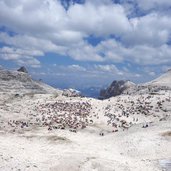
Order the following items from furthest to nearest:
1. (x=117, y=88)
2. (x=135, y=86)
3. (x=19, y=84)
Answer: (x=117, y=88) → (x=135, y=86) → (x=19, y=84)

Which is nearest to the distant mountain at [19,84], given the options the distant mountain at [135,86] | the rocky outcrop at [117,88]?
the distant mountain at [135,86]

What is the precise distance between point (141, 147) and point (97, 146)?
15.0ft

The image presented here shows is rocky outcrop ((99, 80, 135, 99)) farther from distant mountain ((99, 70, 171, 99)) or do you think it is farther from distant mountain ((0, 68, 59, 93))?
distant mountain ((0, 68, 59, 93))

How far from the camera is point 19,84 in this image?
83375 millimetres

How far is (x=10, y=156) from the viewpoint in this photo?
96.0 feet

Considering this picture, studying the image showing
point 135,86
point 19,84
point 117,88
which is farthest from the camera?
point 117,88

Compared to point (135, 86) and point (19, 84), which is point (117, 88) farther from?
point (19, 84)

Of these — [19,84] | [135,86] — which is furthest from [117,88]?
[19,84]

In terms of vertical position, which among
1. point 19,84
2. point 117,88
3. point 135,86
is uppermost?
point 117,88

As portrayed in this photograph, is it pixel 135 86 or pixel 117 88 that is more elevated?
pixel 117 88

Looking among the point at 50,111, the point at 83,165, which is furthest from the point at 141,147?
the point at 50,111

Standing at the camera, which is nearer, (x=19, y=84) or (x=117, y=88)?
(x=19, y=84)

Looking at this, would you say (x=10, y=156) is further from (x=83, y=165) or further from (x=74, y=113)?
(x=74, y=113)

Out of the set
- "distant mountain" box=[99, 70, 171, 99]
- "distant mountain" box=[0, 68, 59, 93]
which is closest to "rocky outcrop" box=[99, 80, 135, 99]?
"distant mountain" box=[99, 70, 171, 99]
